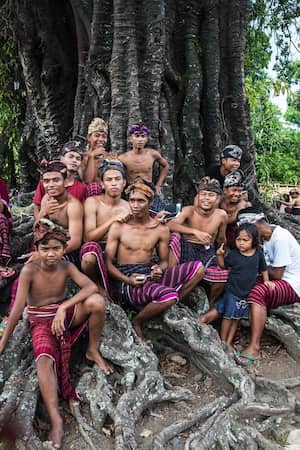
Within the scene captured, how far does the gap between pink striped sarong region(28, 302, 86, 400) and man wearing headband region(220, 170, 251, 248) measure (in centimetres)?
215

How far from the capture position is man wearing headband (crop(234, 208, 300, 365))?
4016 mm

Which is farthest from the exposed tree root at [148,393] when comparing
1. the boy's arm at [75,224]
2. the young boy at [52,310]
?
the boy's arm at [75,224]

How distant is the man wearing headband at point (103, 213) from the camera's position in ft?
12.5

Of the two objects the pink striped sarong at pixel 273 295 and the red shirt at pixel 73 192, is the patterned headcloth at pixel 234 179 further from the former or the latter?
the red shirt at pixel 73 192

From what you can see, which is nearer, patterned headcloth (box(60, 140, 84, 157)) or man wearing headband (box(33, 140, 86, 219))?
man wearing headband (box(33, 140, 86, 219))

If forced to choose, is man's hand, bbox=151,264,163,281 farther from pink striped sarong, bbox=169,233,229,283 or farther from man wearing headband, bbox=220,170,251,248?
man wearing headband, bbox=220,170,251,248

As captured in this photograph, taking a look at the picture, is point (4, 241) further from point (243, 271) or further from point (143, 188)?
point (243, 271)

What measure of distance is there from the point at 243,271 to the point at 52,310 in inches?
66.5

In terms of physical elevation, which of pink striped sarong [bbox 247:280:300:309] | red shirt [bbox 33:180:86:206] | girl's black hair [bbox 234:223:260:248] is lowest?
pink striped sarong [bbox 247:280:300:309]

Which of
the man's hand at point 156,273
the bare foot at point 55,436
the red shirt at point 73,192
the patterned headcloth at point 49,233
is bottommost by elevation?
the bare foot at point 55,436

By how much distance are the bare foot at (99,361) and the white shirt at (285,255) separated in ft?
5.64

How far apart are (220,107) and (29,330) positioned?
14.4 feet

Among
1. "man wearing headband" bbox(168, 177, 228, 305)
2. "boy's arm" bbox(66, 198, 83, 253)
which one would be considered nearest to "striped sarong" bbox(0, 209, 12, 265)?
"boy's arm" bbox(66, 198, 83, 253)

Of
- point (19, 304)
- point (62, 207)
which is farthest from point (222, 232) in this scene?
point (19, 304)
